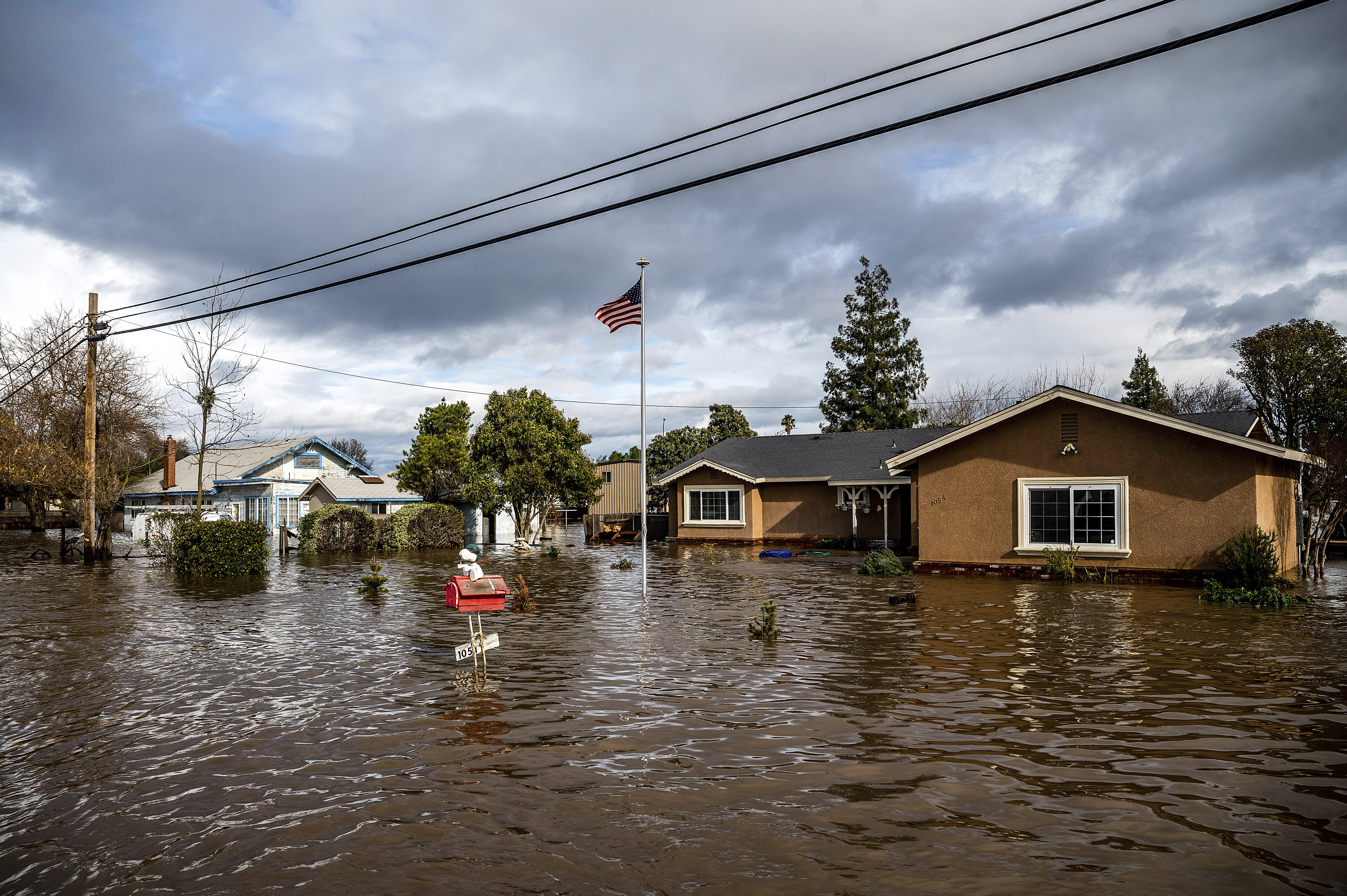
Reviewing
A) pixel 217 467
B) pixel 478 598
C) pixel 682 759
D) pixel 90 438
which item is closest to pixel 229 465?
pixel 217 467

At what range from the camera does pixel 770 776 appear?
6941mm

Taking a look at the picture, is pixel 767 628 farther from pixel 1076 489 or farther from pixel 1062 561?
pixel 1076 489

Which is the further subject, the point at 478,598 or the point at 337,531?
the point at 337,531

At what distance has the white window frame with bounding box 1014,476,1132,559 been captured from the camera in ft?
70.1

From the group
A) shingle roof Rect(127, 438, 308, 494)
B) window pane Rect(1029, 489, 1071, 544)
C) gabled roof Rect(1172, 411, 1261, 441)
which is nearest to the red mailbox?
window pane Rect(1029, 489, 1071, 544)

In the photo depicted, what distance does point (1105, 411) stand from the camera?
70.5ft

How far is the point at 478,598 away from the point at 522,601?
22.3 ft

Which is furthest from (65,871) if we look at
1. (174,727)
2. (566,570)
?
(566,570)

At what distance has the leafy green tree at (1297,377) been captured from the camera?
40125 millimetres

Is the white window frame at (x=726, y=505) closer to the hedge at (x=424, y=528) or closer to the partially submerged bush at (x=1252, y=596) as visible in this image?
the hedge at (x=424, y=528)

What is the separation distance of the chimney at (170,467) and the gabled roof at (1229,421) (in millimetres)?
48545

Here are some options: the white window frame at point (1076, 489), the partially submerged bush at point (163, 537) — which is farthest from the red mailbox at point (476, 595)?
the partially submerged bush at point (163, 537)

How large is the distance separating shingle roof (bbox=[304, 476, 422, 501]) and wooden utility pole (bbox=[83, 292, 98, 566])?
13217mm

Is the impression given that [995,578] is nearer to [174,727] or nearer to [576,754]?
[576,754]
